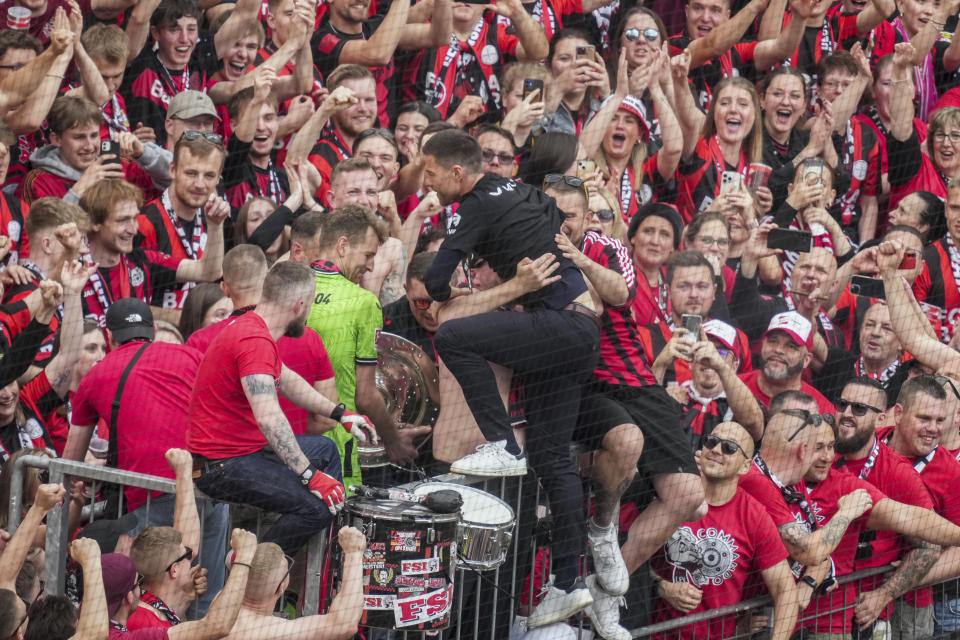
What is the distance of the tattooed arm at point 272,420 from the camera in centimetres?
459

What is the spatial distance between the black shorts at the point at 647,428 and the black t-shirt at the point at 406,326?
77 cm

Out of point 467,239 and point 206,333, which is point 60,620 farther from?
point 467,239

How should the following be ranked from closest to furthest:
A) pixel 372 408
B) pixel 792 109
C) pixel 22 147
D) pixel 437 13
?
pixel 372 408 < pixel 22 147 < pixel 437 13 < pixel 792 109

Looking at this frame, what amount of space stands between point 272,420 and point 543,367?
1.06m

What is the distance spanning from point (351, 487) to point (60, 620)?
112cm

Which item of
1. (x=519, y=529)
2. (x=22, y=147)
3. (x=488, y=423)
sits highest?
(x=22, y=147)

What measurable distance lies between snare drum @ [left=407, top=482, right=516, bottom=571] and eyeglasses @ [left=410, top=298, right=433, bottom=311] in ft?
3.19

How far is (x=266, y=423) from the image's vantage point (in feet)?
15.1

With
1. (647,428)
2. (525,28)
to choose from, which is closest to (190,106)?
(525,28)

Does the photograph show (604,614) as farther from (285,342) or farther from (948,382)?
(948,382)

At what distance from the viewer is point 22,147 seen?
248 inches

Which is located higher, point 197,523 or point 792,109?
point 792,109

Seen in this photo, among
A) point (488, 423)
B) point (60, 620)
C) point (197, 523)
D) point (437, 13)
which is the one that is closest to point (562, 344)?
point (488, 423)

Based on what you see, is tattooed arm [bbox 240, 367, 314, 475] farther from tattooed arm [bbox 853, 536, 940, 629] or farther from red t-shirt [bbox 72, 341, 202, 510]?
tattooed arm [bbox 853, 536, 940, 629]
